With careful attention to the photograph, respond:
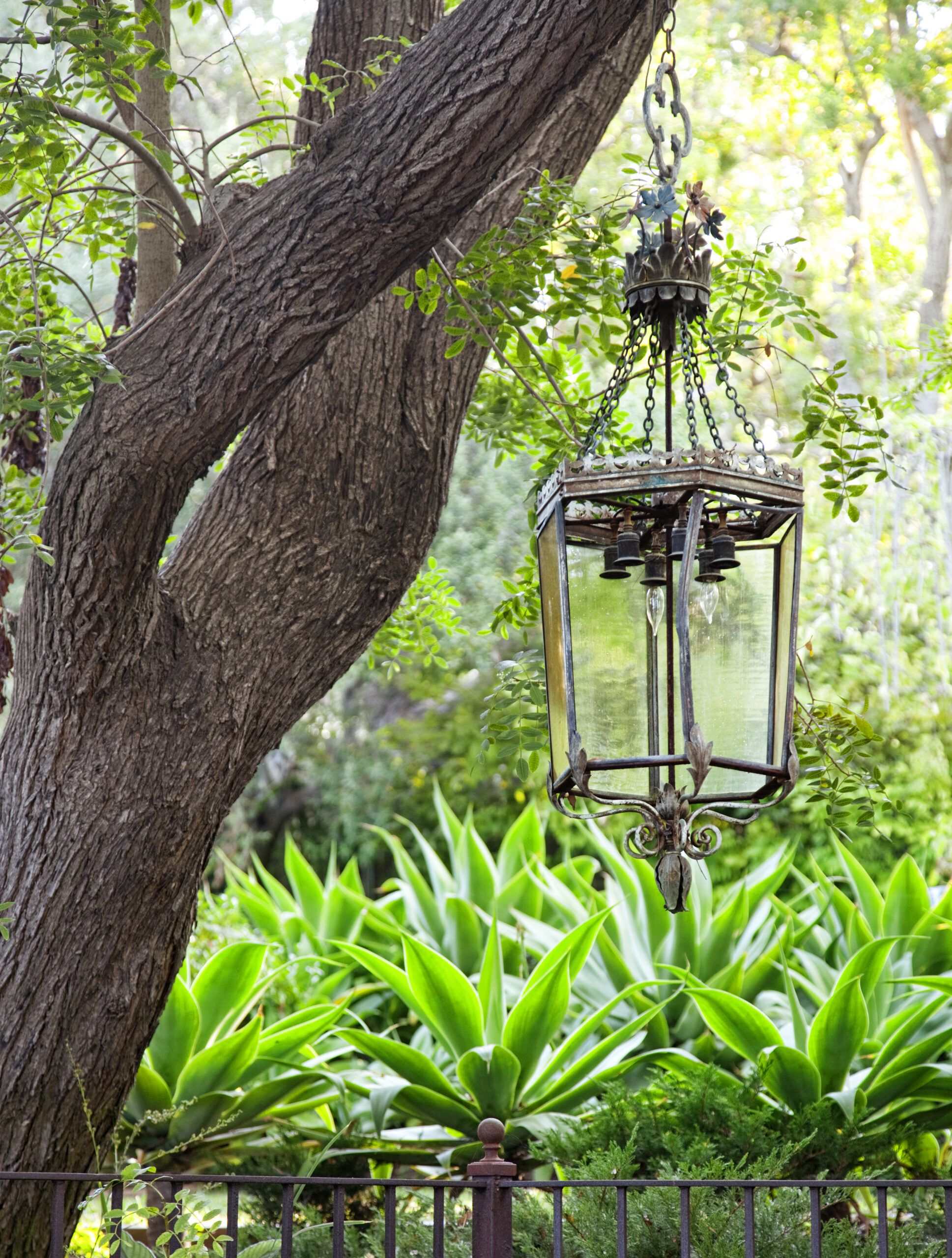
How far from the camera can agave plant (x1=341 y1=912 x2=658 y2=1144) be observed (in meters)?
3.79

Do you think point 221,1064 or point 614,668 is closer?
point 614,668

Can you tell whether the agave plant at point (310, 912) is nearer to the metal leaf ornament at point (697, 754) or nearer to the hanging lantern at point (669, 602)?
the hanging lantern at point (669, 602)

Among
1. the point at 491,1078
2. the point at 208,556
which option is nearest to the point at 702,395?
the point at 208,556

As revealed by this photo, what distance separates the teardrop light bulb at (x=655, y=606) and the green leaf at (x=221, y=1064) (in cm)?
261

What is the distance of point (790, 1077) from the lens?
3.69 meters

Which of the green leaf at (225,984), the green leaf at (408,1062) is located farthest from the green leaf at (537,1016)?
the green leaf at (225,984)

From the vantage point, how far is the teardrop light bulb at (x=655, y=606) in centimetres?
183

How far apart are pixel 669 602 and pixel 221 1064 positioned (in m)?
2.85

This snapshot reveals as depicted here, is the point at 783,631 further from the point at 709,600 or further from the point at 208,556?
the point at 208,556

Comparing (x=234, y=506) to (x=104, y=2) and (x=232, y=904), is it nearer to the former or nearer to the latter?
(x=104, y=2)

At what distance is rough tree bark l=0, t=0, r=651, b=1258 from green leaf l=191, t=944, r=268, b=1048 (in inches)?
67.0

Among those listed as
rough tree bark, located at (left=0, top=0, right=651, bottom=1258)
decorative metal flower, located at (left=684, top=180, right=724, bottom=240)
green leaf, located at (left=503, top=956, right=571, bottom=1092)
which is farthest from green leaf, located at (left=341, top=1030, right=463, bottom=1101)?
decorative metal flower, located at (left=684, top=180, right=724, bottom=240)

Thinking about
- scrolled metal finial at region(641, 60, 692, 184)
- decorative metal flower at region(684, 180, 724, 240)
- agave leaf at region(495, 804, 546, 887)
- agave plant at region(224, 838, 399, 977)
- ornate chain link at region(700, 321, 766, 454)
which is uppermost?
scrolled metal finial at region(641, 60, 692, 184)

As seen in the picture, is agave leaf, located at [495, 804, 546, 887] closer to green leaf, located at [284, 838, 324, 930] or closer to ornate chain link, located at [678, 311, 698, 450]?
green leaf, located at [284, 838, 324, 930]
